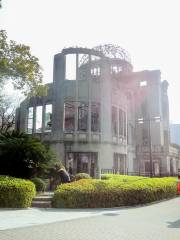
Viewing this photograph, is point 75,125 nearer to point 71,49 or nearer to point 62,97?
point 62,97

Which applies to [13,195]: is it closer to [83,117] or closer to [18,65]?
[18,65]

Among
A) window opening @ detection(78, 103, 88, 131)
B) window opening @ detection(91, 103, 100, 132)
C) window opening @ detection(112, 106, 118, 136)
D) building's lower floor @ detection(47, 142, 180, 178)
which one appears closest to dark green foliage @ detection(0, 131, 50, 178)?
building's lower floor @ detection(47, 142, 180, 178)

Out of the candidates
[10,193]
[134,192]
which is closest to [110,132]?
[134,192]

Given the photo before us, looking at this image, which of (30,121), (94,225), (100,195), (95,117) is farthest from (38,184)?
(30,121)

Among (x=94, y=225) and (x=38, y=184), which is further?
(x=38, y=184)

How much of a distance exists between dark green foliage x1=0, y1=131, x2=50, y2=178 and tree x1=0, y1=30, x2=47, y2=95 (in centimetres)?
A: 396

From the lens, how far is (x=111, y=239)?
24.5 feet

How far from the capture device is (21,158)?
16.8 m

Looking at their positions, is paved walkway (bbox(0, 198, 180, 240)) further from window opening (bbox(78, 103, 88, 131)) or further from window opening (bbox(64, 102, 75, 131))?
window opening (bbox(64, 102, 75, 131))

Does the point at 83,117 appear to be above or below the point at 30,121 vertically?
above

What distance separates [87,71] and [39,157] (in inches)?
540

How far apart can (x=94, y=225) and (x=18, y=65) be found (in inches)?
447

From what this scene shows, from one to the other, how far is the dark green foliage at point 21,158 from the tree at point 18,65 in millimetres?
3959

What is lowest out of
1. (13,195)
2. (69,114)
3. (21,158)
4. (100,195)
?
(100,195)
